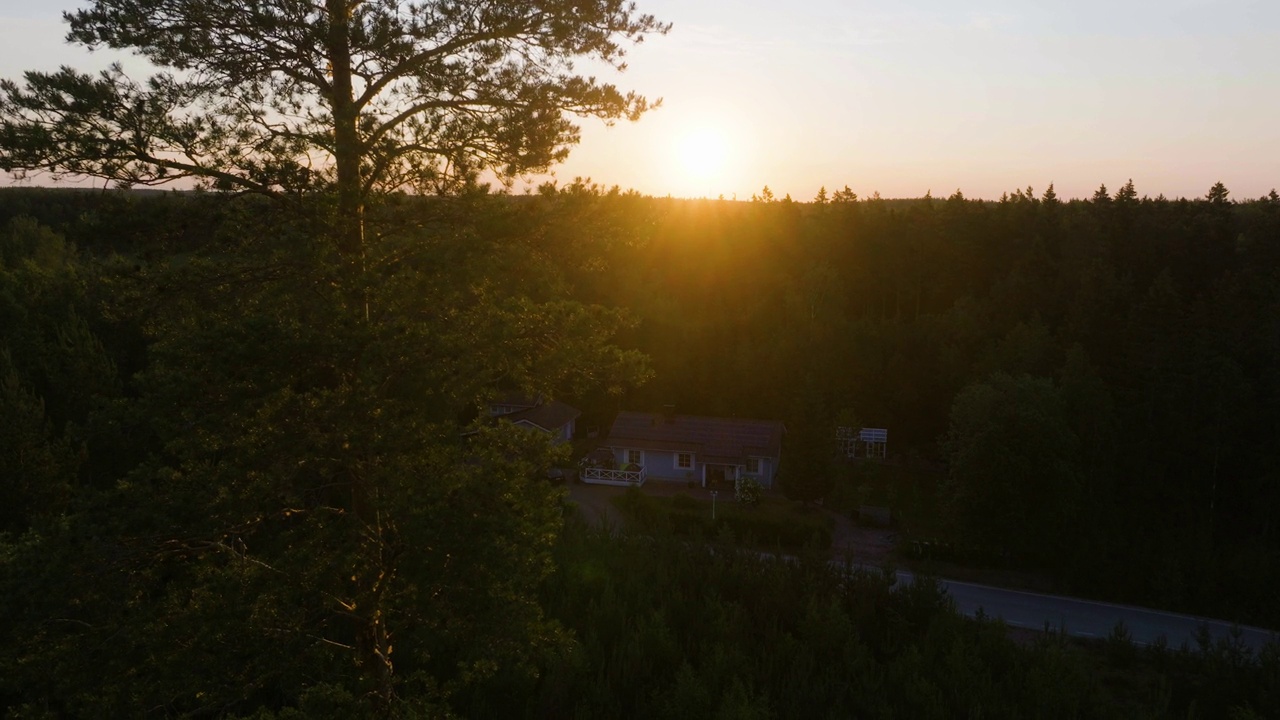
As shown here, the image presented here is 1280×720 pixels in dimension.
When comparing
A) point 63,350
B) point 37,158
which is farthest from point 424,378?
point 63,350

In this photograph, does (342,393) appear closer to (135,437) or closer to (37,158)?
(135,437)

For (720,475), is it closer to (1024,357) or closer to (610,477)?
(610,477)

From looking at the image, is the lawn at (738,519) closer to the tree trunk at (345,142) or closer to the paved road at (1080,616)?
the paved road at (1080,616)

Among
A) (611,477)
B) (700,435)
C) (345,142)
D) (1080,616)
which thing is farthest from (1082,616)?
(345,142)

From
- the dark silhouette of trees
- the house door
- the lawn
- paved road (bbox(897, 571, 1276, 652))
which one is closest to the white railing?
the house door

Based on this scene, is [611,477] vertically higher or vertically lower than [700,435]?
lower

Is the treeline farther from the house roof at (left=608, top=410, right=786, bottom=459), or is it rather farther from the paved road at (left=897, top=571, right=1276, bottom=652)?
the house roof at (left=608, top=410, right=786, bottom=459)
